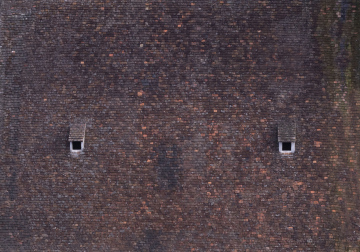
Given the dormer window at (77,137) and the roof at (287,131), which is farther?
the dormer window at (77,137)

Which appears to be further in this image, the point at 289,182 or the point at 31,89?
the point at 31,89

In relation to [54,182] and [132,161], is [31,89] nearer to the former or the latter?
[54,182]

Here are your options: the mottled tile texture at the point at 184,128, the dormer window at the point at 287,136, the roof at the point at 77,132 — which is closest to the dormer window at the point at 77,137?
the roof at the point at 77,132

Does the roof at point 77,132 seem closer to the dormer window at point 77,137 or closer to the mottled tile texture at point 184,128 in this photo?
the dormer window at point 77,137

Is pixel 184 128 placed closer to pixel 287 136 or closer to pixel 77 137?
pixel 287 136

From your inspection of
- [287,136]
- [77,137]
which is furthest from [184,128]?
[77,137]

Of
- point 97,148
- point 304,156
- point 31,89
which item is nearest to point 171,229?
point 97,148
